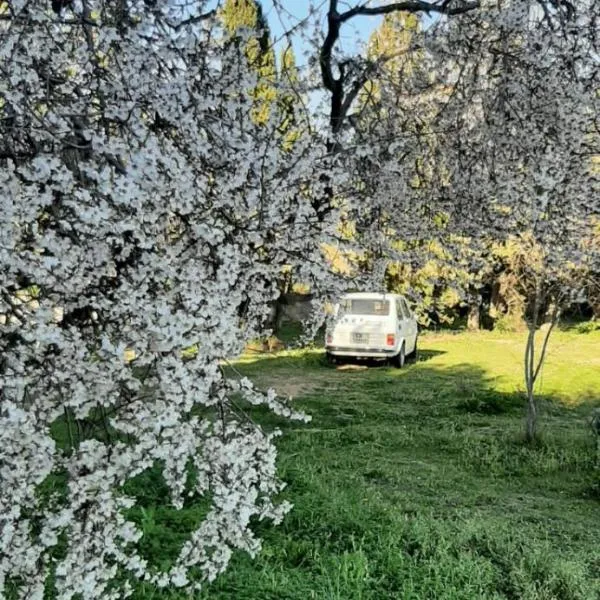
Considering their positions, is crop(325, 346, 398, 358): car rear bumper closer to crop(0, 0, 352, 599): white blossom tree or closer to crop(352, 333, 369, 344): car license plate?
crop(352, 333, 369, 344): car license plate

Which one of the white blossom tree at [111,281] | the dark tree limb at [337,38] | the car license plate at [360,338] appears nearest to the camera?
the white blossom tree at [111,281]

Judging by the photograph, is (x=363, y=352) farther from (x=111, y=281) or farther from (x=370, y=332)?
(x=111, y=281)

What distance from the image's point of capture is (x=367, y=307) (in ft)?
48.8

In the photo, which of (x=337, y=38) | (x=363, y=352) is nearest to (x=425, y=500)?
(x=337, y=38)

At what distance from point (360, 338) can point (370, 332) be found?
231 millimetres

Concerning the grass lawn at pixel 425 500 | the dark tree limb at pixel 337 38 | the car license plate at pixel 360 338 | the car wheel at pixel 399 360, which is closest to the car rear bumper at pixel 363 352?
the car license plate at pixel 360 338

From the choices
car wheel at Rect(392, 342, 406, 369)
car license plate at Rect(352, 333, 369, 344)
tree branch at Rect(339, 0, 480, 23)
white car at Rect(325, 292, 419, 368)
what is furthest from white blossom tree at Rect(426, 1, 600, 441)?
car wheel at Rect(392, 342, 406, 369)

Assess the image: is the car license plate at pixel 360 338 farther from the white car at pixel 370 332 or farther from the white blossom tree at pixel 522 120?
the white blossom tree at pixel 522 120

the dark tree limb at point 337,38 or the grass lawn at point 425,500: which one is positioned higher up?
the dark tree limb at point 337,38

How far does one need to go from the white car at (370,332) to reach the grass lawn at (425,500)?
1.49 meters

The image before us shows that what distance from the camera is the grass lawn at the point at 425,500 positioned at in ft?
12.5

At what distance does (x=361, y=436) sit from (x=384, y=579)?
15.3 ft

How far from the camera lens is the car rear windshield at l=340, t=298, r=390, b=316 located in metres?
14.7

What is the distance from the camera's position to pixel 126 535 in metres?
2.42
